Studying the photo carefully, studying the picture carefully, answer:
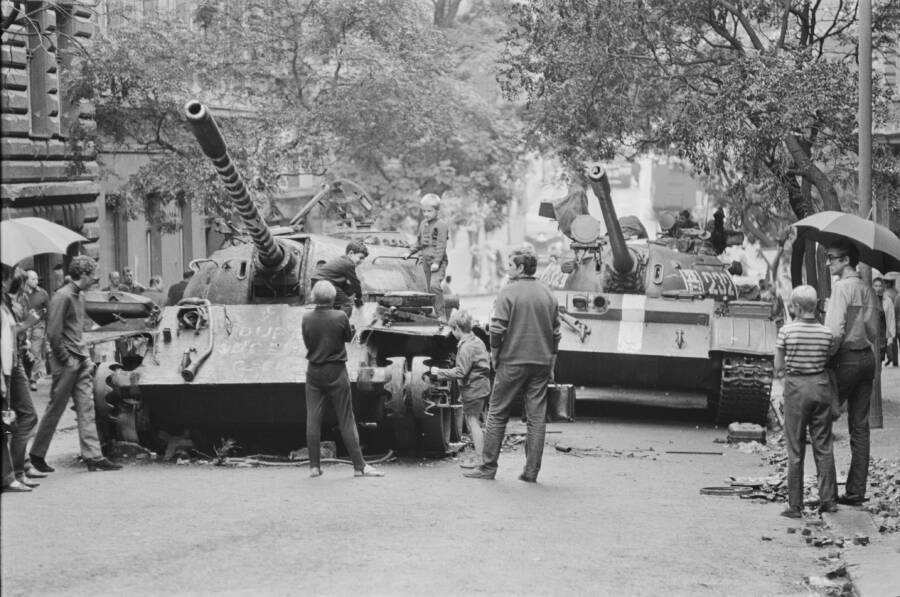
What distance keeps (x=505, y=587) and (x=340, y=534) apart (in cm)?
170

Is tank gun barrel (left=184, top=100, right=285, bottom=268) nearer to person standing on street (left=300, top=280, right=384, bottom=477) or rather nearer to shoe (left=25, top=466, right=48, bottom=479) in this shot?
person standing on street (left=300, top=280, right=384, bottom=477)

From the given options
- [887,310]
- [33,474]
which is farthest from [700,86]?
[33,474]

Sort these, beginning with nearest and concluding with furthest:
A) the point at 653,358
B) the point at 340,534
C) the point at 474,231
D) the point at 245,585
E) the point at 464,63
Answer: the point at 245,585
the point at 340,534
the point at 653,358
the point at 464,63
the point at 474,231

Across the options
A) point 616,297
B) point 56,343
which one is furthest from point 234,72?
point 56,343

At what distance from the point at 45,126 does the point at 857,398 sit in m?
13.9

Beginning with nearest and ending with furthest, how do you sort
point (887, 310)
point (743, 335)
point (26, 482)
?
point (26, 482), point (743, 335), point (887, 310)

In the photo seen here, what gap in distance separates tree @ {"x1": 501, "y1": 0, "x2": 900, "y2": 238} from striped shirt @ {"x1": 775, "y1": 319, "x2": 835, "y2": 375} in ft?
23.3

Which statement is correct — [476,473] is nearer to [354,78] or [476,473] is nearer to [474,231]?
[354,78]

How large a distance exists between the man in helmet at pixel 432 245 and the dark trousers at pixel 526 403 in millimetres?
3750

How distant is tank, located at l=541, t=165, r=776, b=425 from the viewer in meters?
16.9

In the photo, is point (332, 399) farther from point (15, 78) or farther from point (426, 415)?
point (15, 78)

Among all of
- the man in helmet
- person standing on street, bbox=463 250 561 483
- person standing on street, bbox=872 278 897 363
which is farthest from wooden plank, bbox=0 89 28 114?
person standing on street, bbox=872 278 897 363

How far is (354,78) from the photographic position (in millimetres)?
27641

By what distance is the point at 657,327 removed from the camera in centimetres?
1745
